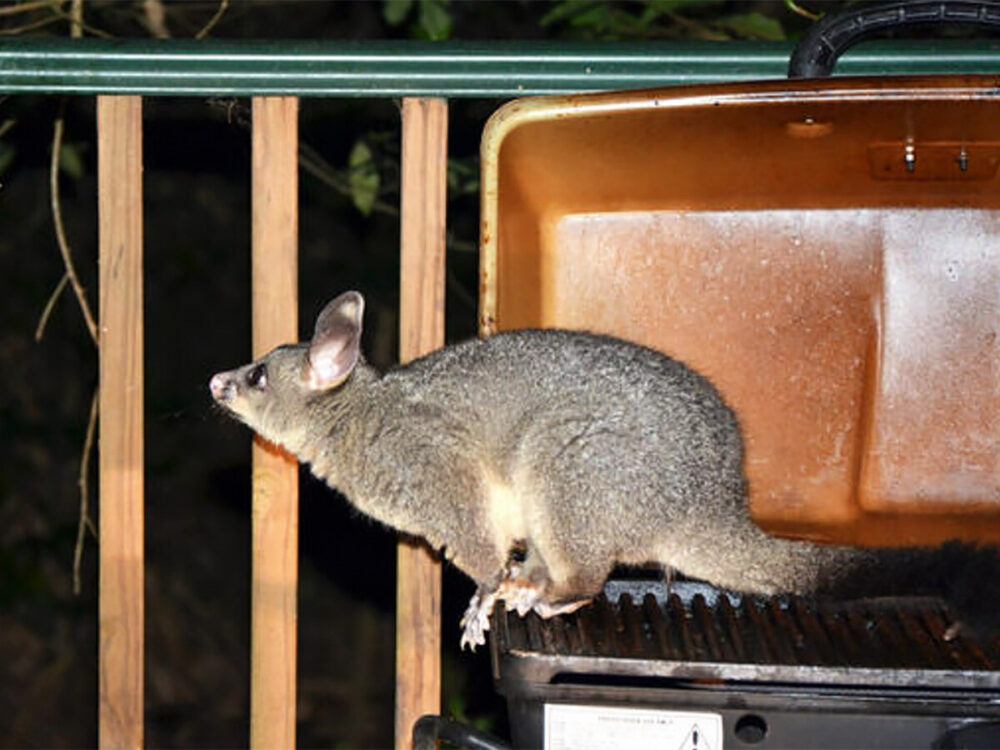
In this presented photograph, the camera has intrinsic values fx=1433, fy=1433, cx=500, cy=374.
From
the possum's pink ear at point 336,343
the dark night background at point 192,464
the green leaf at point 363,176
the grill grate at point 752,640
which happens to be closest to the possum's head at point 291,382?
the possum's pink ear at point 336,343

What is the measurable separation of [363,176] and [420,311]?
1481 millimetres

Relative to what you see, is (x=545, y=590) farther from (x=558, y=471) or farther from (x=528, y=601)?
(x=558, y=471)

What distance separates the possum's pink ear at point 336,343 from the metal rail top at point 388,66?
17.3 inches

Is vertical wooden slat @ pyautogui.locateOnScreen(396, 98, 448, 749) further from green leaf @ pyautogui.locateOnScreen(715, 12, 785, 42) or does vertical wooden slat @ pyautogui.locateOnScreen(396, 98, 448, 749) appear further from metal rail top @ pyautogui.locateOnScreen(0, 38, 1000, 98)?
green leaf @ pyautogui.locateOnScreen(715, 12, 785, 42)


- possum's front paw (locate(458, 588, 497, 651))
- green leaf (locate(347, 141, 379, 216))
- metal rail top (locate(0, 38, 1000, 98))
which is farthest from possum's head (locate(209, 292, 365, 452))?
green leaf (locate(347, 141, 379, 216))

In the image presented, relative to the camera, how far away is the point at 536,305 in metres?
3.10

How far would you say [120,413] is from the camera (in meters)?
3.00

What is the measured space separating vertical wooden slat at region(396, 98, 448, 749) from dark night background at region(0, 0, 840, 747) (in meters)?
2.65

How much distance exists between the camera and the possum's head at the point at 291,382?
2.98 metres

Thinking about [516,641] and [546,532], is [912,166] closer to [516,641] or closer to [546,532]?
[546,532]

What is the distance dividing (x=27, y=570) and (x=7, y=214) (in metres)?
1.51

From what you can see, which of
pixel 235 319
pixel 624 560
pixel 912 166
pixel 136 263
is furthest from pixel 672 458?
pixel 235 319

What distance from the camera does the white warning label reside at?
203cm

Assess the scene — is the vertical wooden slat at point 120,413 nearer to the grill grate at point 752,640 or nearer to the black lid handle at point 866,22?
the grill grate at point 752,640
